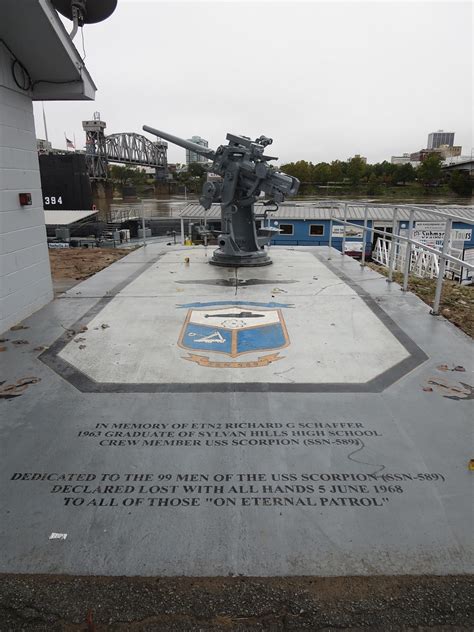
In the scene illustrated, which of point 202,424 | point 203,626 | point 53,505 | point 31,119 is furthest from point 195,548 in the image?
point 31,119

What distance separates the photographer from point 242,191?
9031 millimetres

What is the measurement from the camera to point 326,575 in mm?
1892

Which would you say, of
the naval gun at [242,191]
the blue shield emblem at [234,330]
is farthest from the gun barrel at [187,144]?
the blue shield emblem at [234,330]

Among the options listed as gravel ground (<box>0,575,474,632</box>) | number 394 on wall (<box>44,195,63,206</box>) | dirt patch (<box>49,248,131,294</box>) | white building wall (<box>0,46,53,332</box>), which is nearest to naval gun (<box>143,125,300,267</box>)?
dirt patch (<box>49,248,131,294</box>)

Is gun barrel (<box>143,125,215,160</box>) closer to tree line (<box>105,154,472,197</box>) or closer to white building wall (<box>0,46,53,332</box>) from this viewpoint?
white building wall (<box>0,46,53,332</box>)

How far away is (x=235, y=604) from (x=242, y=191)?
819 centimetres

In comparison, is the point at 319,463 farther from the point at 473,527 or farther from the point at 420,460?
the point at 473,527

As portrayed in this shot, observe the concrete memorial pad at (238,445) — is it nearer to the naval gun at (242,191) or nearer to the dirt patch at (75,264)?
the dirt patch at (75,264)

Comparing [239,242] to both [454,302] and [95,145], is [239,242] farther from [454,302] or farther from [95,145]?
[95,145]

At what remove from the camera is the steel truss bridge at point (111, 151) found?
59375 millimetres

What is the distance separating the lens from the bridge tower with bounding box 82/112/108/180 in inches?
2317

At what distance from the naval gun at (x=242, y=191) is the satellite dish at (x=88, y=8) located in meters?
3.02

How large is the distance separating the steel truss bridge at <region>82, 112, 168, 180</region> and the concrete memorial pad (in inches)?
2276

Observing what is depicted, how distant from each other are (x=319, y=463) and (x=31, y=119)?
5601 millimetres
